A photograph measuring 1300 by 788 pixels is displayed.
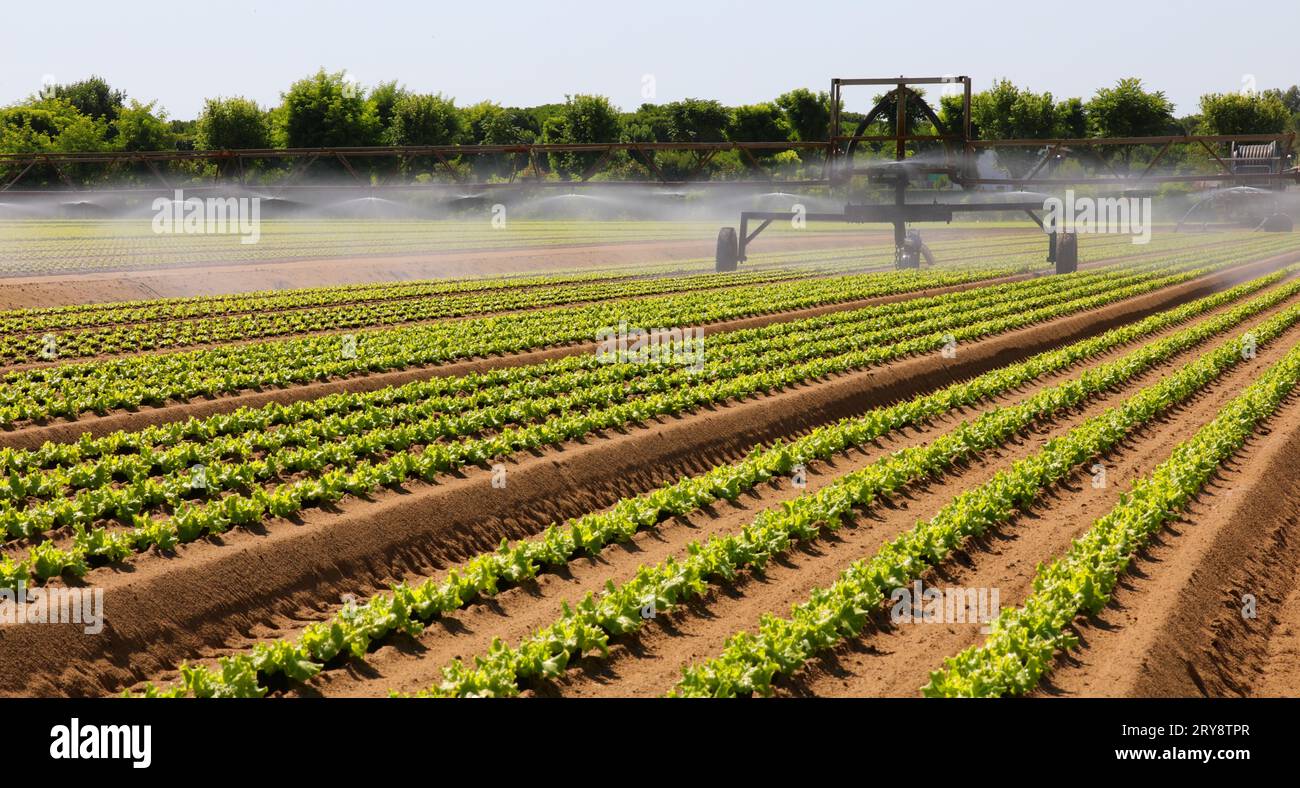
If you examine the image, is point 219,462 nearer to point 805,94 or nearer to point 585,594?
point 585,594

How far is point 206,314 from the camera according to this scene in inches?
1035

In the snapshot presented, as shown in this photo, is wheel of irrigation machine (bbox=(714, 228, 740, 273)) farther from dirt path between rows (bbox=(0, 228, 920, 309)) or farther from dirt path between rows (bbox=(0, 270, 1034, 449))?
dirt path between rows (bbox=(0, 270, 1034, 449))

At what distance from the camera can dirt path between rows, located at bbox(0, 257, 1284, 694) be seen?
851cm

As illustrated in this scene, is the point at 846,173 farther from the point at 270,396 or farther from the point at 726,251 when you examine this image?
the point at 270,396

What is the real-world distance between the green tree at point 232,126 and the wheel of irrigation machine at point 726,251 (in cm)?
4535

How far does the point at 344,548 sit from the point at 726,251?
30.5m

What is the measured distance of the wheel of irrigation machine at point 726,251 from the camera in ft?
131

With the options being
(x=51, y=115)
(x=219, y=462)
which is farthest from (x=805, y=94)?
(x=219, y=462)

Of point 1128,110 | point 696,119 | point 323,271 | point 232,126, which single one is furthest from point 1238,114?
point 323,271

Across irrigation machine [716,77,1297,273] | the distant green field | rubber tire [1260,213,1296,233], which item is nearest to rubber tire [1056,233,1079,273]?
irrigation machine [716,77,1297,273]

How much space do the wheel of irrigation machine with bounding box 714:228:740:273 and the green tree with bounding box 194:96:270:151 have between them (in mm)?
45349

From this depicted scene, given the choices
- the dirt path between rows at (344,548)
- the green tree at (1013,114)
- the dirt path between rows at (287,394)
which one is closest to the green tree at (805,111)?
the green tree at (1013,114)

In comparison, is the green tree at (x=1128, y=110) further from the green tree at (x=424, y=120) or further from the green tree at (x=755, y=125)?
the green tree at (x=424, y=120)
